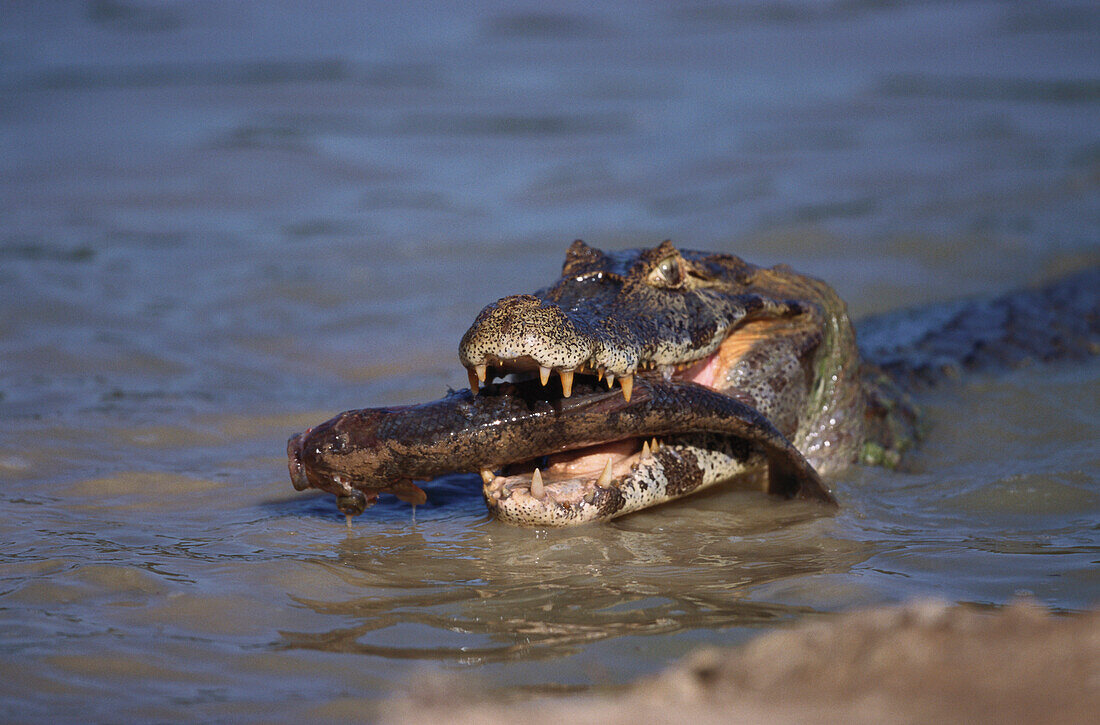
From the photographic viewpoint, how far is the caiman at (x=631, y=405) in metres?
3.32

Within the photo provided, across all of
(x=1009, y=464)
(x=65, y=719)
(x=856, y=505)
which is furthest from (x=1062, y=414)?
(x=65, y=719)

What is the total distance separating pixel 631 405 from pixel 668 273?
669 mm

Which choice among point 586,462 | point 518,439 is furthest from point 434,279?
point 518,439

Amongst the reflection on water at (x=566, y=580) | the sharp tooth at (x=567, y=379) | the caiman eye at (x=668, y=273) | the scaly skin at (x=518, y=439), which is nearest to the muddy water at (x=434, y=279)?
the reflection on water at (x=566, y=580)

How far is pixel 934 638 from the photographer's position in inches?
82.1

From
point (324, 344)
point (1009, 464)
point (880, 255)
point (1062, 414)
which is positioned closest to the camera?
point (1009, 464)

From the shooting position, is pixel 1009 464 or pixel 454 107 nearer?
pixel 1009 464

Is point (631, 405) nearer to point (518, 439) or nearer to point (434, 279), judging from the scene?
point (518, 439)

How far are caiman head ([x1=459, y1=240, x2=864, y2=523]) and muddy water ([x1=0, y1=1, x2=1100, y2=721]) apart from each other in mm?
224

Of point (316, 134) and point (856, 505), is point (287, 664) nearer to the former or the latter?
point (856, 505)

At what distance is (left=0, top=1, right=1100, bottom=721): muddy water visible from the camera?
2.90 m

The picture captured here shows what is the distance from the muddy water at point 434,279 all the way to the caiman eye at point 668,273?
0.83 m

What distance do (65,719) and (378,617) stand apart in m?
0.80

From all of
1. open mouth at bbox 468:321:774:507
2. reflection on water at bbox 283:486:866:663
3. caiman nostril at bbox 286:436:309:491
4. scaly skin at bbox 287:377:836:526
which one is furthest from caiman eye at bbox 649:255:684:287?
caiman nostril at bbox 286:436:309:491
